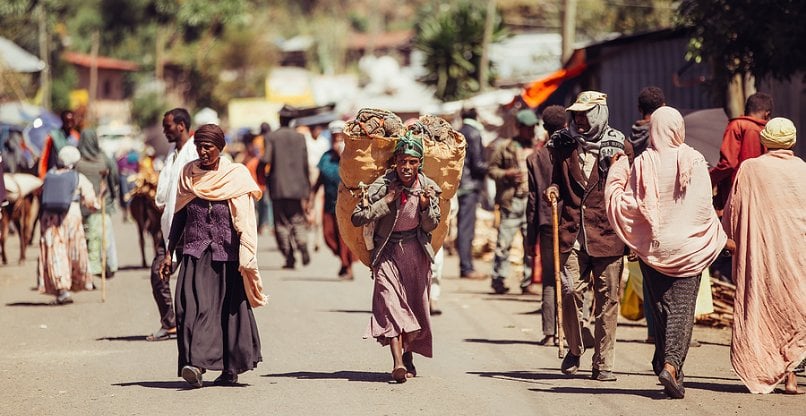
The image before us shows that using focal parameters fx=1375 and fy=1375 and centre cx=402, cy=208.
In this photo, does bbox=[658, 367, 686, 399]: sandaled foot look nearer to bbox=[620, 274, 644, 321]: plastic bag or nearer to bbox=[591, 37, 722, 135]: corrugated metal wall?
bbox=[620, 274, 644, 321]: plastic bag

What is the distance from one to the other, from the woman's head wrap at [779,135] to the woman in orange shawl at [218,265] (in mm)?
3538

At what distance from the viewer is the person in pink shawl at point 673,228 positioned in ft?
29.1

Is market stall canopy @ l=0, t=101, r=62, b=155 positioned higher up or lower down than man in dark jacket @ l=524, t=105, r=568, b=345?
higher up

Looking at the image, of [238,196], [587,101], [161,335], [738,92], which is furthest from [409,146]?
[738,92]

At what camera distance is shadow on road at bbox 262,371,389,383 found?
32.3 ft

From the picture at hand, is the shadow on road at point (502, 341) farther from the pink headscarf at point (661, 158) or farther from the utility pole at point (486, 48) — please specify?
the utility pole at point (486, 48)

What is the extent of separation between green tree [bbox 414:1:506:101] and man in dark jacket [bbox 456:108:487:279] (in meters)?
19.4

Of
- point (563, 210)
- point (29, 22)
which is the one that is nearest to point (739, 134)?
point (563, 210)

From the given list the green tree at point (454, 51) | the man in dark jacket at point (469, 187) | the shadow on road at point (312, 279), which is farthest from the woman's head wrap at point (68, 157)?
the green tree at point (454, 51)

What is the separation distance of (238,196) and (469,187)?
872cm

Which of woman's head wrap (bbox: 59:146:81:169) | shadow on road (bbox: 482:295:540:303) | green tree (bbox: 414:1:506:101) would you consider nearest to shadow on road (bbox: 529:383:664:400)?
shadow on road (bbox: 482:295:540:303)

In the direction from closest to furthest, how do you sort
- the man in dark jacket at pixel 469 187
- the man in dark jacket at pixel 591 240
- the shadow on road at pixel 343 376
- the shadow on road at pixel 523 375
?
the man in dark jacket at pixel 591 240, the shadow on road at pixel 343 376, the shadow on road at pixel 523 375, the man in dark jacket at pixel 469 187

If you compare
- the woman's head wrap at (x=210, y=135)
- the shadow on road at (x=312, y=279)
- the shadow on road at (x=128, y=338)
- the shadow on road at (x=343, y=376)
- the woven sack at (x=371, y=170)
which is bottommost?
the shadow on road at (x=312, y=279)

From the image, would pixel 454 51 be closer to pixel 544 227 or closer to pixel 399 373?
pixel 544 227
